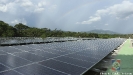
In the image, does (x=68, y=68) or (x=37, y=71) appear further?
(x=68, y=68)

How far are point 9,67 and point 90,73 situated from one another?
24.2 feet

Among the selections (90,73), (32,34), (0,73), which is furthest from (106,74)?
(32,34)

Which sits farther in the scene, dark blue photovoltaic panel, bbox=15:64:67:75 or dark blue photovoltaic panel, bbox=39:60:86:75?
dark blue photovoltaic panel, bbox=39:60:86:75

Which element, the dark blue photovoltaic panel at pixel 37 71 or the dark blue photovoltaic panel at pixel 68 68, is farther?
the dark blue photovoltaic panel at pixel 68 68

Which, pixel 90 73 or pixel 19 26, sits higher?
pixel 19 26

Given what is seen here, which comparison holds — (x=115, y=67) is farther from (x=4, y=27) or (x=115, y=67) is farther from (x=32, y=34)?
(x=32, y=34)

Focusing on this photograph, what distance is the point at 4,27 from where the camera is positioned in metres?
45.9

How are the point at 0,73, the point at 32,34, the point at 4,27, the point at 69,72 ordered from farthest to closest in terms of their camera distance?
the point at 32,34, the point at 4,27, the point at 69,72, the point at 0,73

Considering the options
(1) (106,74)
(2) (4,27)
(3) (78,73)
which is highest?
(2) (4,27)

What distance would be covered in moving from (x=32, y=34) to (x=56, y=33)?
14.5 metres

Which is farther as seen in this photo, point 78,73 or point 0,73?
point 78,73

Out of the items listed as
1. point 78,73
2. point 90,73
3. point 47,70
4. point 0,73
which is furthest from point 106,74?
point 0,73

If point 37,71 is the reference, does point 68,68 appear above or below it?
below

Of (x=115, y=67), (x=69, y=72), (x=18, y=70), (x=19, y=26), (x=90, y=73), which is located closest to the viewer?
(x=18, y=70)
